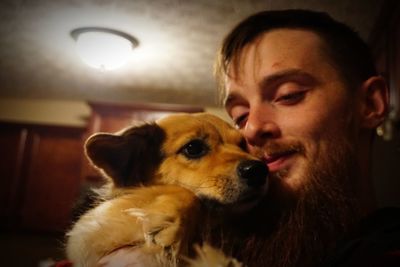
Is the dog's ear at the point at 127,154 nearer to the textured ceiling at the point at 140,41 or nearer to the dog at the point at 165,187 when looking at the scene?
the dog at the point at 165,187

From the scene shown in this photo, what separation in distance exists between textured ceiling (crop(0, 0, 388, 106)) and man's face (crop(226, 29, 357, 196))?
1446 mm

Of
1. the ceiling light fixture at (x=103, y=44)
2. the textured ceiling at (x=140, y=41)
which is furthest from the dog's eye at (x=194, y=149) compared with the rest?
the ceiling light fixture at (x=103, y=44)

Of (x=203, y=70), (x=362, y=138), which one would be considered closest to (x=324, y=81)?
(x=362, y=138)

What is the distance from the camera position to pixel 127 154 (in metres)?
1.23

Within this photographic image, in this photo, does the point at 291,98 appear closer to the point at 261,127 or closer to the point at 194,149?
the point at 261,127

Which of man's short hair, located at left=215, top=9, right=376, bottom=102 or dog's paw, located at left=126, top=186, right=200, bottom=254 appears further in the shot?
man's short hair, located at left=215, top=9, right=376, bottom=102

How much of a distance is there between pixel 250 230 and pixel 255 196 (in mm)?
97

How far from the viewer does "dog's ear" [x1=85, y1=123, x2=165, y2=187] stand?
1152 mm

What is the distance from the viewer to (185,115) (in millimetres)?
1413

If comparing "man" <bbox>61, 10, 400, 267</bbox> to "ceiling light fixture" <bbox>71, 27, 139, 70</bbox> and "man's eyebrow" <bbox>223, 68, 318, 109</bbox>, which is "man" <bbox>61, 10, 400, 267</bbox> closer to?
"man's eyebrow" <bbox>223, 68, 318, 109</bbox>

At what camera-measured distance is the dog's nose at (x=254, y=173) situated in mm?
1002

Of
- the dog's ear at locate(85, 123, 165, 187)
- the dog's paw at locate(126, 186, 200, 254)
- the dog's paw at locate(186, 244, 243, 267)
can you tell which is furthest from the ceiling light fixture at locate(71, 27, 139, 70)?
the dog's paw at locate(186, 244, 243, 267)

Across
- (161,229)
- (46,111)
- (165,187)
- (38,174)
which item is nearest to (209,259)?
(161,229)

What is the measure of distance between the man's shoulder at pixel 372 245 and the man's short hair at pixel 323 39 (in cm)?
47
